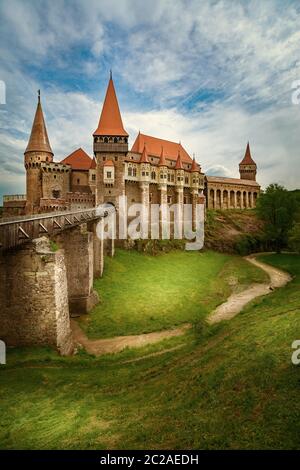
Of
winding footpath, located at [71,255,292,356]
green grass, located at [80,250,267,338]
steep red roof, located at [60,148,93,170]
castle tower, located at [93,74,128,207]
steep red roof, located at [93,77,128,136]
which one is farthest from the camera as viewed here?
steep red roof, located at [60,148,93,170]

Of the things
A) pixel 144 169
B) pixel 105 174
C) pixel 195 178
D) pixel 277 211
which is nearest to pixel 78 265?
pixel 105 174

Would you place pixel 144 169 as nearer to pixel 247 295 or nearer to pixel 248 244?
pixel 248 244

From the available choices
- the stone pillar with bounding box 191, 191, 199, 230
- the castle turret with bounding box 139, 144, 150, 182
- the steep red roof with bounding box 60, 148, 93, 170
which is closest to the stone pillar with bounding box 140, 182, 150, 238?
the castle turret with bounding box 139, 144, 150, 182

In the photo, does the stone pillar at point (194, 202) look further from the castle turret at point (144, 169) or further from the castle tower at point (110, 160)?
the castle tower at point (110, 160)

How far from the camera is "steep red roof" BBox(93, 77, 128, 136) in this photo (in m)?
42.7

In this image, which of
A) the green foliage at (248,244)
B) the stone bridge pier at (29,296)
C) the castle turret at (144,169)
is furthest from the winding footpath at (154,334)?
the castle turret at (144,169)

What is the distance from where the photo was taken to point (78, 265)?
898 inches

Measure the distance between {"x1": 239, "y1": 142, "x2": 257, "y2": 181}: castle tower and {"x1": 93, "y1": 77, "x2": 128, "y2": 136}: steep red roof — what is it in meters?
46.3

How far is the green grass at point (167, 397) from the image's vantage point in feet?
20.2

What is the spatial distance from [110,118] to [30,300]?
121ft

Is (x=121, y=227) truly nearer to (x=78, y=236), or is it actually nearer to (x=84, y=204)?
(x=84, y=204)

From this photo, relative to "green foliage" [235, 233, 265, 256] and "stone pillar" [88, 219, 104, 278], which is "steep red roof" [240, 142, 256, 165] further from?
"stone pillar" [88, 219, 104, 278]

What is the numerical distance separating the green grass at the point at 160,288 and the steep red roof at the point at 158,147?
20312mm
